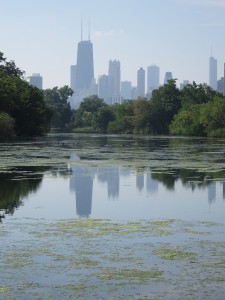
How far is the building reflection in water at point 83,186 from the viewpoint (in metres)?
18.2

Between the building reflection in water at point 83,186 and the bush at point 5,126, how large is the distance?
30.4m

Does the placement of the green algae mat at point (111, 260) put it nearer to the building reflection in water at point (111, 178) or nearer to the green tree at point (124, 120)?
the building reflection in water at point (111, 178)

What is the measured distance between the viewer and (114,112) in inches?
5640

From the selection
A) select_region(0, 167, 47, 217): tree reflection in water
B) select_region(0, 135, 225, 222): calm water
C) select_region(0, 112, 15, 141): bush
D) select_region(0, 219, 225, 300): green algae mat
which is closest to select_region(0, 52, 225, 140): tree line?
select_region(0, 112, 15, 141): bush

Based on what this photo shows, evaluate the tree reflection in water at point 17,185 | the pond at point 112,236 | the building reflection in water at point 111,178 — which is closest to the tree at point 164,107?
the building reflection in water at point 111,178

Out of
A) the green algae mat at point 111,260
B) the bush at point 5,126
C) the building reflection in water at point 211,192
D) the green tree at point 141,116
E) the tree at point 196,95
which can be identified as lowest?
the green algae mat at point 111,260

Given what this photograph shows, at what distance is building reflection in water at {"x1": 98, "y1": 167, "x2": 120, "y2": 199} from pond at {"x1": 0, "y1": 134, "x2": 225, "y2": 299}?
0.04 metres

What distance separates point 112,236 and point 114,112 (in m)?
130

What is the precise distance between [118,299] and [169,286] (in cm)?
102

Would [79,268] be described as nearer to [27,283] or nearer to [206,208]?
[27,283]

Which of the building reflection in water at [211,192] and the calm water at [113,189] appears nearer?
the calm water at [113,189]

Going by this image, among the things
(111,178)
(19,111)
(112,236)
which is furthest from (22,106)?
(112,236)

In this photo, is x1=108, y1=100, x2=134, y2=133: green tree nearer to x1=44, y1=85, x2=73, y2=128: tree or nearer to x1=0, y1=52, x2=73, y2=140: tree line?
x1=44, y1=85, x2=73, y2=128: tree

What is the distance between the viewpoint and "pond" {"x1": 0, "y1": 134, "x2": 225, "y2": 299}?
992cm
